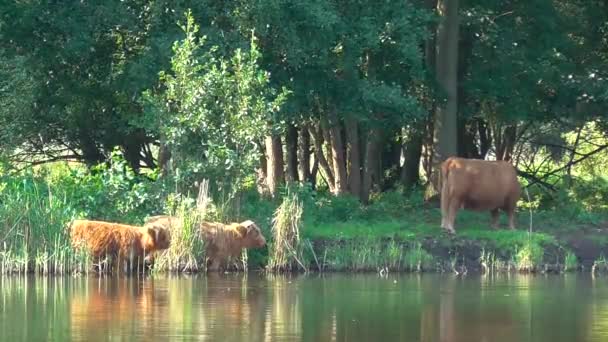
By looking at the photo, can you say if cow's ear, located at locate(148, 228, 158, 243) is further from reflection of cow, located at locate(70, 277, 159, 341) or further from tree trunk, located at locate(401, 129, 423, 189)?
tree trunk, located at locate(401, 129, 423, 189)

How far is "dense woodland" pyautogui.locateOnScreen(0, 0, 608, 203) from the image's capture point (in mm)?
25750

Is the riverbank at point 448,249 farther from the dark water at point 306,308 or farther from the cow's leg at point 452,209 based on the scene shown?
the dark water at point 306,308

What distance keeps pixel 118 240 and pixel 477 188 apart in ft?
24.9

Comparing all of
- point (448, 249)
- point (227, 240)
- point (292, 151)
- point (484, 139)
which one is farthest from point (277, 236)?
point (484, 139)

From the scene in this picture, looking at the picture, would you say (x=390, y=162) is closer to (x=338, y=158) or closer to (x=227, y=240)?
(x=338, y=158)

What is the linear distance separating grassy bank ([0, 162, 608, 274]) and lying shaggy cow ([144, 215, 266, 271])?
0.22 metres

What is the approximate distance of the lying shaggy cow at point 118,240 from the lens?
23.2 metres

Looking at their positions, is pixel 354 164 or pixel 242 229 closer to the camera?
pixel 242 229

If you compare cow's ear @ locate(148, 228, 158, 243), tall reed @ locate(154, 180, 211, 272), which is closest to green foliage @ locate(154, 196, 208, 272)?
tall reed @ locate(154, 180, 211, 272)

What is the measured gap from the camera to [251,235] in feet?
78.3

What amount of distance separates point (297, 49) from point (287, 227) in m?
4.63

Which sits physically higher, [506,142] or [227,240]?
[506,142]

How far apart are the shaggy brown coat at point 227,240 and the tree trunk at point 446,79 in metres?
7.65

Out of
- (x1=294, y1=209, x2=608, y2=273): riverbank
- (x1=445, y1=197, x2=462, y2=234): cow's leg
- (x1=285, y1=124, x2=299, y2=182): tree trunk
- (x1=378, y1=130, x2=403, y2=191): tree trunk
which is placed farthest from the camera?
(x1=378, y1=130, x2=403, y2=191): tree trunk
